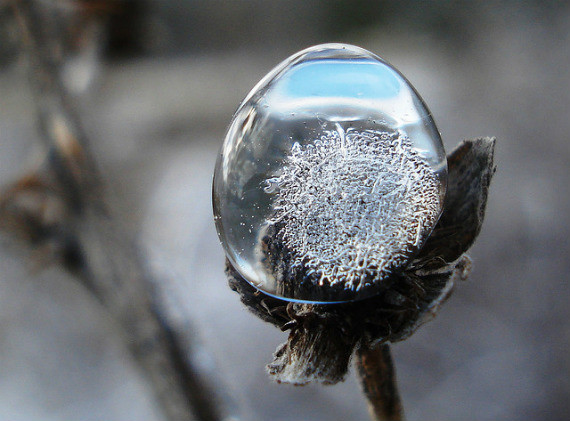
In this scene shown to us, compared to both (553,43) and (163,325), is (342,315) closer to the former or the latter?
(163,325)

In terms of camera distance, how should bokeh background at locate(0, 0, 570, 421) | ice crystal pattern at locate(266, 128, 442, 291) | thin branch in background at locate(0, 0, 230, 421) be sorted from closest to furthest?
ice crystal pattern at locate(266, 128, 442, 291) → thin branch in background at locate(0, 0, 230, 421) → bokeh background at locate(0, 0, 570, 421)

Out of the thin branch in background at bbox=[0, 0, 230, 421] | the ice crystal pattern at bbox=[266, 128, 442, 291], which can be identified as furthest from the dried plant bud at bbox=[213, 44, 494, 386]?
the thin branch in background at bbox=[0, 0, 230, 421]

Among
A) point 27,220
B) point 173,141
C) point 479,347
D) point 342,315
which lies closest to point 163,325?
point 27,220

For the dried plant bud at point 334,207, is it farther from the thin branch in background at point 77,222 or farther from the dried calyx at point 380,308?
the thin branch in background at point 77,222

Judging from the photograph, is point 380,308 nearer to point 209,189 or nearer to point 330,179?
point 330,179

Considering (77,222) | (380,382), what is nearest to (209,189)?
(77,222)

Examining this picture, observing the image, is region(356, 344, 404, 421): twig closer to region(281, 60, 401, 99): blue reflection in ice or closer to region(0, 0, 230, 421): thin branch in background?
region(281, 60, 401, 99): blue reflection in ice
